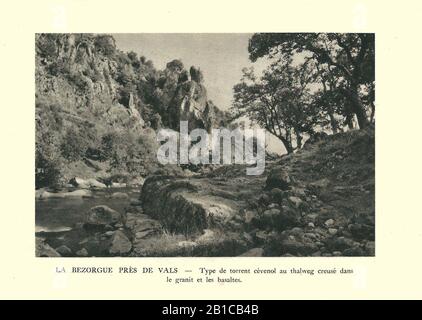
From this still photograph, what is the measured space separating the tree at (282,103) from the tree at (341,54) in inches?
14.8

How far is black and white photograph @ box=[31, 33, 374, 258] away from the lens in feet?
25.8

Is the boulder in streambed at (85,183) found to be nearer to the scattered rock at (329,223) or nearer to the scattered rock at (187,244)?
the scattered rock at (187,244)

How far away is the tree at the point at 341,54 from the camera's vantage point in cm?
828

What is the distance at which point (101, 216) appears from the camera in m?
8.11

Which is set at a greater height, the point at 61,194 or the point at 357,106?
the point at 357,106

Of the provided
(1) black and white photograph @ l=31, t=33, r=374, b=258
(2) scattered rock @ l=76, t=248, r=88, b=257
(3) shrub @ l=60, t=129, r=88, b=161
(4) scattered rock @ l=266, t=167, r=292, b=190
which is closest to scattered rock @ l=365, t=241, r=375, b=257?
(1) black and white photograph @ l=31, t=33, r=374, b=258

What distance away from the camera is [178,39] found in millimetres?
8062

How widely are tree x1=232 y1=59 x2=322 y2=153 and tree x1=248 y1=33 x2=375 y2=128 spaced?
38 centimetres

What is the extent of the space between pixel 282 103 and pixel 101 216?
4.17 m

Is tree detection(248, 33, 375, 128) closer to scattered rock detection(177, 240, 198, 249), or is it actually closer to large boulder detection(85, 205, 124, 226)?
scattered rock detection(177, 240, 198, 249)

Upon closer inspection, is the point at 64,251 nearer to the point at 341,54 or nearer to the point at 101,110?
the point at 101,110

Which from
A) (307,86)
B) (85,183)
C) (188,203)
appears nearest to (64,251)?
(85,183)
